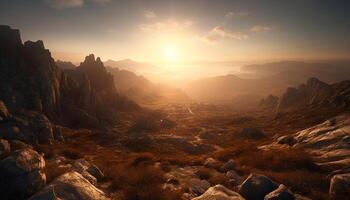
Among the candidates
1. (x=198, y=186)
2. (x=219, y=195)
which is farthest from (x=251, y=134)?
(x=219, y=195)

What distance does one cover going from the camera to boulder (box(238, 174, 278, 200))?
14.8 m

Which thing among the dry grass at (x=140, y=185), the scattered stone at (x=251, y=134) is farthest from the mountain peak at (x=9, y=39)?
the scattered stone at (x=251, y=134)

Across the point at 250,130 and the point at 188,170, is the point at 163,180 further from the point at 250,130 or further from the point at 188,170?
the point at 250,130

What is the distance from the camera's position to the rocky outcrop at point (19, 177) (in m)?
11.9

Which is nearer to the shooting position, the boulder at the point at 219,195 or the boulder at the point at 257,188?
the boulder at the point at 219,195

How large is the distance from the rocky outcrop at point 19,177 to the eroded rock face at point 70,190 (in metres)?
0.90

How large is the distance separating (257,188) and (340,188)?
674 centimetres

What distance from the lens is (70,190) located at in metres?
12.3

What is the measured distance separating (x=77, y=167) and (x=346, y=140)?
3922cm

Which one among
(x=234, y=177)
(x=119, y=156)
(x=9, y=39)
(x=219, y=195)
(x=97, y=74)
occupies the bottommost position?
(x=119, y=156)

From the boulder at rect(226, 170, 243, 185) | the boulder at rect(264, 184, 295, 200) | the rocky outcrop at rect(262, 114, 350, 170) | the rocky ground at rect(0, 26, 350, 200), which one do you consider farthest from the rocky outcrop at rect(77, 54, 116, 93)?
the boulder at rect(264, 184, 295, 200)

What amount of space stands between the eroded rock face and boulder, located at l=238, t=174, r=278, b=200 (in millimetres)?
9569

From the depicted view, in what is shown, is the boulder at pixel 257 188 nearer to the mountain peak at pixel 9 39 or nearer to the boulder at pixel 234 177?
the boulder at pixel 234 177

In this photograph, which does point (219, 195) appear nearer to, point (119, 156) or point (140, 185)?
point (140, 185)
